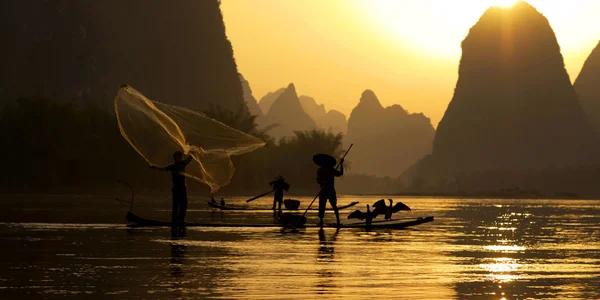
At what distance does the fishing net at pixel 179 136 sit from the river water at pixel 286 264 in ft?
6.59

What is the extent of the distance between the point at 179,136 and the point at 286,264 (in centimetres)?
1120

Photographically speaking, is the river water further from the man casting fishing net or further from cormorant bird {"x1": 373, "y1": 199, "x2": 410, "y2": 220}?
cormorant bird {"x1": 373, "y1": 199, "x2": 410, "y2": 220}

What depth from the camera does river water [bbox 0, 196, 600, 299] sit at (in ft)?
45.2

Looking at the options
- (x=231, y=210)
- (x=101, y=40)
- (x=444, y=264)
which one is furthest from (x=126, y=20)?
(x=444, y=264)

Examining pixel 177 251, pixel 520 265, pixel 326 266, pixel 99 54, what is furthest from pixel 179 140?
pixel 99 54

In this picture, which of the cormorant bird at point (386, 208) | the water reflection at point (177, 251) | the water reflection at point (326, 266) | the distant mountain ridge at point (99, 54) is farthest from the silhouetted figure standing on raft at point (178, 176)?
the distant mountain ridge at point (99, 54)

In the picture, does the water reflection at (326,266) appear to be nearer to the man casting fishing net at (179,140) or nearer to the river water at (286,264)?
the river water at (286,264)

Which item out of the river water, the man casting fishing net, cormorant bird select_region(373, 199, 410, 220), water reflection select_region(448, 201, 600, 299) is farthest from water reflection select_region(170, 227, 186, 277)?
cormorant bird select_region(373, 199, 410, 220)

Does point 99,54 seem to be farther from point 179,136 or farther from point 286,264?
point 286,264

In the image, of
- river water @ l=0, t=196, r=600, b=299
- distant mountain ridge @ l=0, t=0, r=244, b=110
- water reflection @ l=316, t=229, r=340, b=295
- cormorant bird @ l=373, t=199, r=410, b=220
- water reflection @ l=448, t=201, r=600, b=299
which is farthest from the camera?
distant mountain ridge @ l=0, t=0, r=244, b=110

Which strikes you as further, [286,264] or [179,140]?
[179,140]

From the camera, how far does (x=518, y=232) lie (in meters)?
31.6

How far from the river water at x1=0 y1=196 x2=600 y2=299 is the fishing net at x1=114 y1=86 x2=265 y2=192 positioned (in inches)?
79.1

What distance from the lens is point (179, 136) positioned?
28.5 meters
